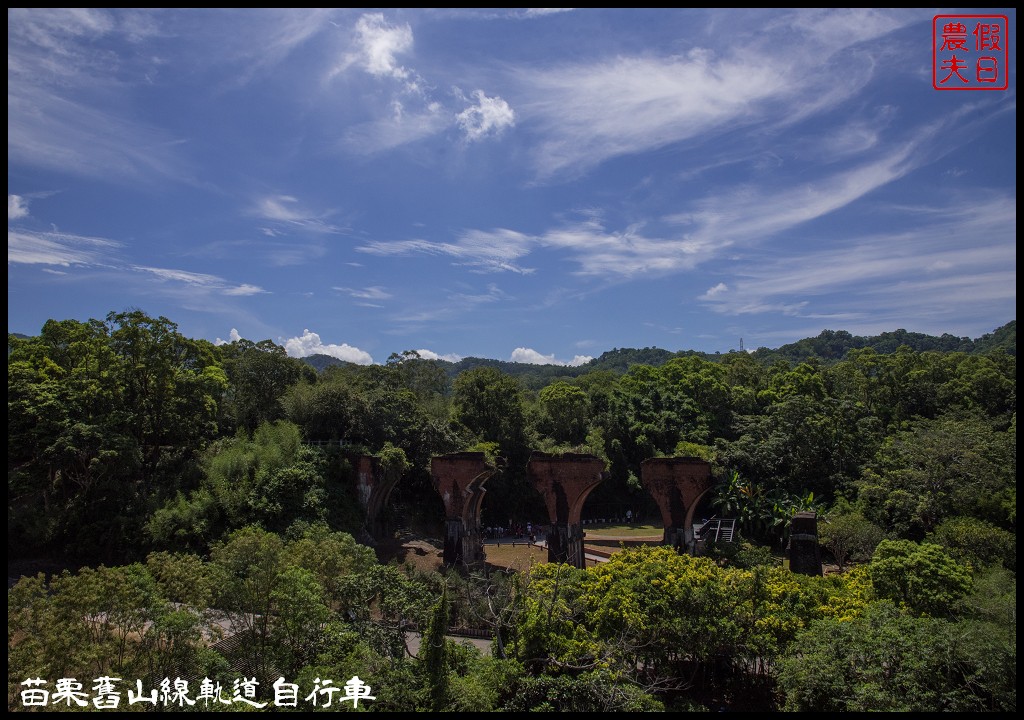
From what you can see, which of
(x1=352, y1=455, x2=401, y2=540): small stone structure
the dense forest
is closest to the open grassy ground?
(x1=352, y1=455, x2=401, y2=540): small stone structure

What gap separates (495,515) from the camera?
31.0 m

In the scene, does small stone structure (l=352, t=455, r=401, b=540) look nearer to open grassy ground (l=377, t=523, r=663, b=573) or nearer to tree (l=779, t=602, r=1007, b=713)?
open grassy ground (l=377, t=523, r=663, b=573)

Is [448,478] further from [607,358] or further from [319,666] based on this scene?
[607,358]

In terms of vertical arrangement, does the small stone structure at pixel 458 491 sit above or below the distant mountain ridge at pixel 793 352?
below

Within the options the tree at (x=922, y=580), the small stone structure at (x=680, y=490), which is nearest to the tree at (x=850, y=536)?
the small stone structure at (x=680, y=490)

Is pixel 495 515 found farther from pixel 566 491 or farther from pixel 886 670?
pixel 886 670

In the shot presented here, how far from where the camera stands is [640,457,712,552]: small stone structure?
63.5ft

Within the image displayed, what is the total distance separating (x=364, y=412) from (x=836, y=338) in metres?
119

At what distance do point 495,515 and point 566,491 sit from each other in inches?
473

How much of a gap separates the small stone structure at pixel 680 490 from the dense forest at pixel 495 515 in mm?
1471

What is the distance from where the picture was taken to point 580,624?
12250 millimetres

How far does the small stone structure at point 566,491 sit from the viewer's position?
1970cm

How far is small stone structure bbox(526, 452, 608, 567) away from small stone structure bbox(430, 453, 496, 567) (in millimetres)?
2339

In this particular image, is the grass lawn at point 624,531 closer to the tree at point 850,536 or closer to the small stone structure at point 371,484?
the tree at point 850,536
